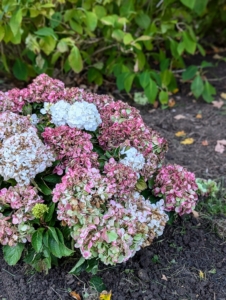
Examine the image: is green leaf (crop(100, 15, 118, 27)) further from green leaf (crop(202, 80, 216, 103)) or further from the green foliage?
green leaf (crop(202, 80, 216, 103))

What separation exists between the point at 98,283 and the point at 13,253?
0.38 metres

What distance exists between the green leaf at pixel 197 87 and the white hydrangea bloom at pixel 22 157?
2.22m

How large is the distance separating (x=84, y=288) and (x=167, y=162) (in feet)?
4.02

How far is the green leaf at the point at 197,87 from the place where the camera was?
3.81 m

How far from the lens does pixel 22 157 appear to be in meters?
1.80

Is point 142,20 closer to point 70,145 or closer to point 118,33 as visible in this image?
point 118,33

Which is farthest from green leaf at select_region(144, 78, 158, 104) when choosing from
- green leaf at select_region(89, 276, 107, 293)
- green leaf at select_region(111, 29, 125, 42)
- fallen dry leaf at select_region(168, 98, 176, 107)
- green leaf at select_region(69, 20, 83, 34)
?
green leaf at select_region(89, 276, 107, 293)

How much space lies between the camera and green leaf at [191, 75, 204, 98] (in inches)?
150

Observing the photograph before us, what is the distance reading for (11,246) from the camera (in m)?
1.94

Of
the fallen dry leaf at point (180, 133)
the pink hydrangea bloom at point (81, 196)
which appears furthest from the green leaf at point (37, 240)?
the fallen dry leaf at point (180, 133)

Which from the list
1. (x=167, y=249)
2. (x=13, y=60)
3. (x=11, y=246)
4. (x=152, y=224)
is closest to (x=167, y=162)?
(x=167, y=249)

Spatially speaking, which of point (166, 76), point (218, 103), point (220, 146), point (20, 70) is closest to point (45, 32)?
point (20, 70)

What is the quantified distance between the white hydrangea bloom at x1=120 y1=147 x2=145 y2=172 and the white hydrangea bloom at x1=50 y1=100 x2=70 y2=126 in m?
0.30

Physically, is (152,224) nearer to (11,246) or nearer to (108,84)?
(11,246)
